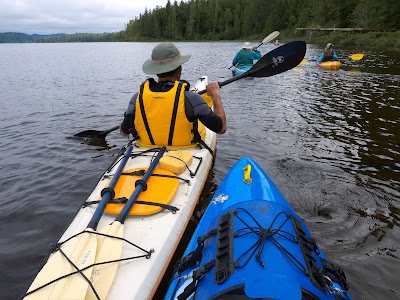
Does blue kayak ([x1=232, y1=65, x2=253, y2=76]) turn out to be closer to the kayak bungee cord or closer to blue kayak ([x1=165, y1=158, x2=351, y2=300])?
blue kayak ([x1=165, y1=158, x2=351, y2=300])

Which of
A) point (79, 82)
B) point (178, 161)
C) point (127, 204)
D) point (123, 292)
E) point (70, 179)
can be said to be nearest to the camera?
point (123, 292)

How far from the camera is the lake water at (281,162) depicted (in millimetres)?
3594

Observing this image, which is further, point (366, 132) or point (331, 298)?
point (366, 132)

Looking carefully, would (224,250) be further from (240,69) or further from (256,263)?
(240,69)

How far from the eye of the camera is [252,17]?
3302 inches

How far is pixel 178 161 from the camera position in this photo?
3.67m

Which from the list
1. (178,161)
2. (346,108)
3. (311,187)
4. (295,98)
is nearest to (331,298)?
(178,161)

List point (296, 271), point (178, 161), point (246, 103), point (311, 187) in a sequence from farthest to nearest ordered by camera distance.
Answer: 1. point (246, 103)
2. point (311, 187)
3. point (178, 161)
4. point (296, 271)

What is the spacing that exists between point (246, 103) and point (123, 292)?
8936 millimetres

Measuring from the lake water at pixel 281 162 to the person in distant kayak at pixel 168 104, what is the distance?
129 cm

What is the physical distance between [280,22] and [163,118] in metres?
81.2

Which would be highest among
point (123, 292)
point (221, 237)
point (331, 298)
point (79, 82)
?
point (221, 237)

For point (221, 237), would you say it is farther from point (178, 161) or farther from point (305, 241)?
point (178, 161)

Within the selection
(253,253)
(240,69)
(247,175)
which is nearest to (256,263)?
(253,253)
